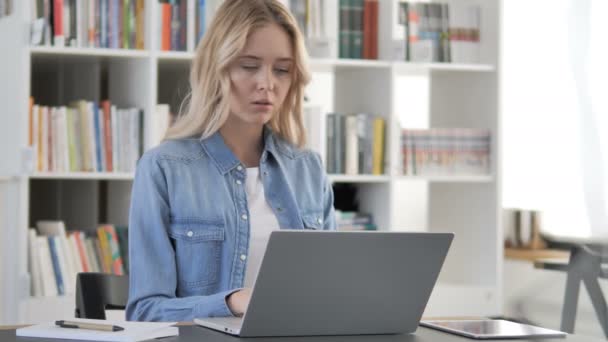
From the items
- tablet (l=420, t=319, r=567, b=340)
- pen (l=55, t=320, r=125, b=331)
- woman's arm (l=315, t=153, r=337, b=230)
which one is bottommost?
tablet (l=420, t=319, r=567, b=340)

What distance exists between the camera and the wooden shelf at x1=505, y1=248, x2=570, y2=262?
460 cm

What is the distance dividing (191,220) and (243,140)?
0.25 m

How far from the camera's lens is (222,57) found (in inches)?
80.3

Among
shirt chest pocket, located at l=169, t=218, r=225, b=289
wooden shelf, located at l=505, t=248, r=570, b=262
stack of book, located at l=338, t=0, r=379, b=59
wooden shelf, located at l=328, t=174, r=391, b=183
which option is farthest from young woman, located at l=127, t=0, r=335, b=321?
wooden shelf, located at l=505, t=248, r=570, b=262

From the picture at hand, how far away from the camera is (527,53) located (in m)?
4.81

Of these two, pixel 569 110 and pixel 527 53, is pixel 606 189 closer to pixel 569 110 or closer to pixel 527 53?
pixel 569 110

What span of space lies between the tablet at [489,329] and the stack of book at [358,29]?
2083mm

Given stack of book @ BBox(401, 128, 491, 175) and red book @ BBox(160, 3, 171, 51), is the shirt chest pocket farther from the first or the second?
stack of book @ BBox(401, 128, 491, 175)

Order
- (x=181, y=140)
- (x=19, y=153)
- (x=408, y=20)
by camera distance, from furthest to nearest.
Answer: (x=408, y=20) → (x=19, y=153) → (x=181, y=140)

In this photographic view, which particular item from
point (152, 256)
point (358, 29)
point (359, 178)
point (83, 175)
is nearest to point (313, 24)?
point (358, 29)

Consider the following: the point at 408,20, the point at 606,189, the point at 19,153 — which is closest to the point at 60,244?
the point at 19,153

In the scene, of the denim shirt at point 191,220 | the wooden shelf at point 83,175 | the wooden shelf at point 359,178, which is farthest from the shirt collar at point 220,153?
the wooden shelf at point 359,178

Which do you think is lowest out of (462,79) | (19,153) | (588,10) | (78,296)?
(78,296)

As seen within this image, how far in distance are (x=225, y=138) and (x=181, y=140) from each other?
0.34 ft
